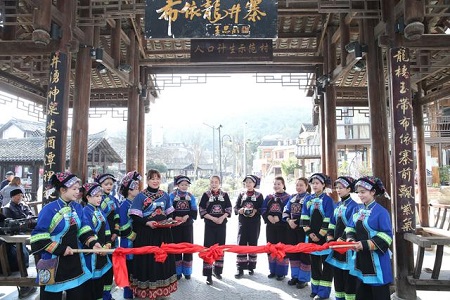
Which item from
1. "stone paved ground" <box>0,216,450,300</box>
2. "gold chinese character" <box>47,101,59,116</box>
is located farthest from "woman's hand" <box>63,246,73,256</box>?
"gold chinese character" <box>47,101,59,116</box>

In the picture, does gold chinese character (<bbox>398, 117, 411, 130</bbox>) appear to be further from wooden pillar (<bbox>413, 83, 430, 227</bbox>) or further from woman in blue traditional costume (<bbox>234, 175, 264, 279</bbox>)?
wooden pillar (<bbox>413, 83, 430, 227</bbox>)

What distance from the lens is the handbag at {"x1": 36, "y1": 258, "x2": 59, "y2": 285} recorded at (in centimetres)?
332

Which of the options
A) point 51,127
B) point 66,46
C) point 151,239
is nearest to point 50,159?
point 51,127

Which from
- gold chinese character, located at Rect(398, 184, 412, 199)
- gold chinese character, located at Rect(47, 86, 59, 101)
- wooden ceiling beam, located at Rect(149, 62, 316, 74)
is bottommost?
gold chinese character, located at Rect(398, 184, 412, 199)

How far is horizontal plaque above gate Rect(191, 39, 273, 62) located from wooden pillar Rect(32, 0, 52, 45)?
3.37 m

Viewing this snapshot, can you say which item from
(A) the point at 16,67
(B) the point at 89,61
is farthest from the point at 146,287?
(A) the point at 16,67

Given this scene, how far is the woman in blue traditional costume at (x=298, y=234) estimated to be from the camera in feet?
17.2

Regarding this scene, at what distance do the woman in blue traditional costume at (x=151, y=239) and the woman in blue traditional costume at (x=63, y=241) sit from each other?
36.9 inches

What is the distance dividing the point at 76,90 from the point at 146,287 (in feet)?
11.7

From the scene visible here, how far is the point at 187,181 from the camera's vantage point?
583 centimetres

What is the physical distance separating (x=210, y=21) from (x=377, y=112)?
3.16 m

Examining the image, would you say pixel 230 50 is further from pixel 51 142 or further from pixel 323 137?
pixel 51 142

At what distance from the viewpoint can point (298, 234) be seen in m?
5.50

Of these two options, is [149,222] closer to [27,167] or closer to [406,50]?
[406,50]
